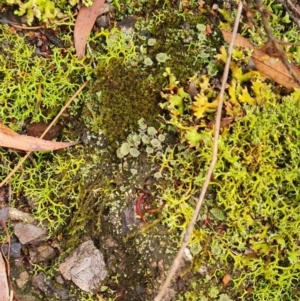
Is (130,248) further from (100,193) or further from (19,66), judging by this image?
(19,66)

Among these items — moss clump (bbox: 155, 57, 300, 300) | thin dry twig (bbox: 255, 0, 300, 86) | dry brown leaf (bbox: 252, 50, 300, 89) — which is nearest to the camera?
thin dry twig (bbox: 255, 0, 300, 86)

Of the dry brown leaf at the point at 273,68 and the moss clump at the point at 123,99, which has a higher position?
the dry brown leaf at the point at 273,68

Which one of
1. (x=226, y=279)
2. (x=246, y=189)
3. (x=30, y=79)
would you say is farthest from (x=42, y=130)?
(x=226, y=279)

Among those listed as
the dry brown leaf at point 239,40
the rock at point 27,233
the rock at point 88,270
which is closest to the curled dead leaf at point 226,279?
the rock at point 88,270

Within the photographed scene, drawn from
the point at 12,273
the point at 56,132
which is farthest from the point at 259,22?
the point at 12,273

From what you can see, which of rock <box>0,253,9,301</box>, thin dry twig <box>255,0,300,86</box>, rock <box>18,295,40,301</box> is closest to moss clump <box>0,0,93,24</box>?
thin dry twig <box>255,0,300,86</box>

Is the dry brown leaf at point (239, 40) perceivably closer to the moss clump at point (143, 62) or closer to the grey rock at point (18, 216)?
the moss clump at point (143, 62)

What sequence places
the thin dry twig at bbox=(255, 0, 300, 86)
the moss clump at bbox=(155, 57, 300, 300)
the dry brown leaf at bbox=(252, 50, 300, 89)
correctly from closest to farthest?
the thin dry twig at bbox=(255, 0, 300, 86)
the moss clump at bbox=(155, 57, 300, 300)
the dry brown leaf at bbox=(252, 50, 300, 89)

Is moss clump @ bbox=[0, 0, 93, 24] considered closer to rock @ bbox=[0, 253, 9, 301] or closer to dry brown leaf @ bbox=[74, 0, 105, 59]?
dry brown leaf @ bbox=[74, 0, 105, 59]

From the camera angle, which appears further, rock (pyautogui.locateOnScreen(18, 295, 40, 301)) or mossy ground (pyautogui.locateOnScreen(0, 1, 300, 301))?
rock (pyautogui.locateOnScreen(18, 295, 40, 301))
